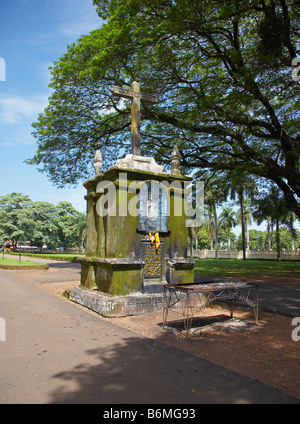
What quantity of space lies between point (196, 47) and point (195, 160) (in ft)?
19.5

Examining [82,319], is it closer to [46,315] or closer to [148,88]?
[46,315]

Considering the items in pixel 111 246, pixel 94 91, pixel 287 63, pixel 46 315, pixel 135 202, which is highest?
pixel 94 91

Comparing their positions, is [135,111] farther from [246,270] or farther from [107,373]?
[246,270]

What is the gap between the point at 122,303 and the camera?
6809mm

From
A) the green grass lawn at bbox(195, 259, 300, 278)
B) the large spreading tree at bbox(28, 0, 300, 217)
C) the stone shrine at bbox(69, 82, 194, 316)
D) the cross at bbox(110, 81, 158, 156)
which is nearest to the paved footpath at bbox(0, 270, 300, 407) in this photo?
the stone shrine at bbox(69, 82, 194, 316)

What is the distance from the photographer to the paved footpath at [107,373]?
3.14m

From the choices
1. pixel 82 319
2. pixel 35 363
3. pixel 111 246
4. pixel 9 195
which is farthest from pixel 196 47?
pixel 9 195

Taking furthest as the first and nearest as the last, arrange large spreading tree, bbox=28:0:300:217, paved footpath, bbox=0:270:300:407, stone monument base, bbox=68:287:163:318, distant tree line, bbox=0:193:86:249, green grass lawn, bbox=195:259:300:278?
distant tree line, bbox=0:193:86:249 → green grass lawn, bbox=195:259:300:278 → large spreading tree, bbox=28:0:300:217 → stone monument base, bbox=68:287:163:318 → paved footpath, bbox=0:270:300:407

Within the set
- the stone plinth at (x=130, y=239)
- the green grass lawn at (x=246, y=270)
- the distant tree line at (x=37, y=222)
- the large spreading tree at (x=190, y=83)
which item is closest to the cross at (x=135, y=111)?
the stone plinth at (x=130, y=239)

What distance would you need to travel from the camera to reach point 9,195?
182 ft

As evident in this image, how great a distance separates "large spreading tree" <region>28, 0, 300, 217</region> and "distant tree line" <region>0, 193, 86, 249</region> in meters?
39.6

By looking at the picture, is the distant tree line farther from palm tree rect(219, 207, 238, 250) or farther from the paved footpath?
the paved footpath

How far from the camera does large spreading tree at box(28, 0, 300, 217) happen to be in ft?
34.8
